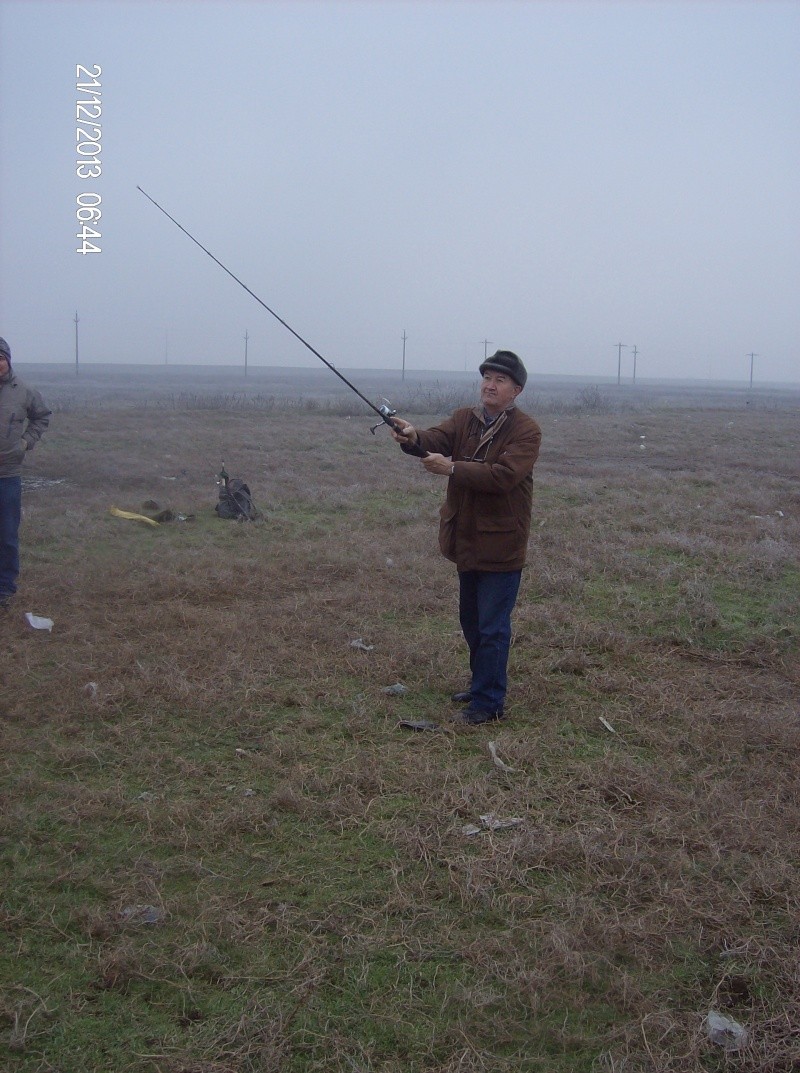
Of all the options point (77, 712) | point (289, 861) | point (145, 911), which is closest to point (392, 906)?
point (289, 861)

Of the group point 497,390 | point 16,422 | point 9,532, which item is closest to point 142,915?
point 497,390

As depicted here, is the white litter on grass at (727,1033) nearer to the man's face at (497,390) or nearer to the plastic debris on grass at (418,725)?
the plastic debris on grass at (418,725)

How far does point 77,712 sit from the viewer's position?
4.39 meters

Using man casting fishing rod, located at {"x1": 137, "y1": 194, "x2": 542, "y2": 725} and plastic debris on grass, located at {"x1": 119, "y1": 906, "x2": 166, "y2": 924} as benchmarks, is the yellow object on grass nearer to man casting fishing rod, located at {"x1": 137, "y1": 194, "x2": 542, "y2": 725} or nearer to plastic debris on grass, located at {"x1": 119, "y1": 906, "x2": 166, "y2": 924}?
man casting fishing rod, located at {"x1": 137, "y1": 194, "x2": 542, "y2": 725}

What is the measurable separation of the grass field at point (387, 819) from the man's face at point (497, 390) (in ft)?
5.03

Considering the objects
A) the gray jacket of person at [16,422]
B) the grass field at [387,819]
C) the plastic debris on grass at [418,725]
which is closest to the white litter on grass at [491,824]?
the grass field at [387,819]

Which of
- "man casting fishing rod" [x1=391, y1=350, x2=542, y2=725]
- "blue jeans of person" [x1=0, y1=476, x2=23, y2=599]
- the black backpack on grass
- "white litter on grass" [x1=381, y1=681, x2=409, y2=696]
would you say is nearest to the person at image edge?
"blue jeans of person" [x1=0, y1=476, x2=23, y2=599]

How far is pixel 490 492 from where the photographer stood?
13.6 feet

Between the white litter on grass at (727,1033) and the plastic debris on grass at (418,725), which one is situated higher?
the plastic debris on grass at (418,725)

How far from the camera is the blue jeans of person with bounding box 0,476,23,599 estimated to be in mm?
5996

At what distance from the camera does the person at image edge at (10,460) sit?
595 centimetres

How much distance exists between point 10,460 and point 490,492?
3.48 metres

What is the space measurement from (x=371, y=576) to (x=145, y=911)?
14.3 feet

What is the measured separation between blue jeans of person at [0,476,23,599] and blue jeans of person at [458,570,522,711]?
3.27 metres
